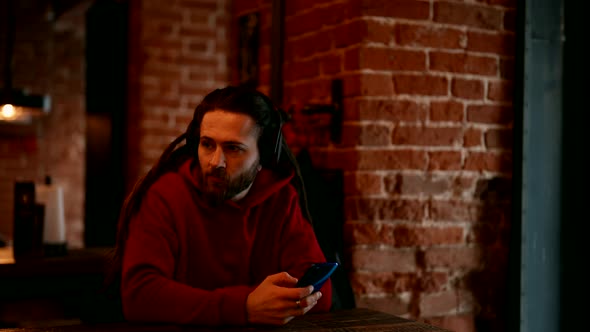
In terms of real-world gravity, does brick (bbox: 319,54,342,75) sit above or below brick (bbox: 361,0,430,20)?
below

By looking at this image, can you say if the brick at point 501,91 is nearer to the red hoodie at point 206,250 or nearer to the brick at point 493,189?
the brick at point 493,189

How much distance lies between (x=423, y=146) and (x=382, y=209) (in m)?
0.24

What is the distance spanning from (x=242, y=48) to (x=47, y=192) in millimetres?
950

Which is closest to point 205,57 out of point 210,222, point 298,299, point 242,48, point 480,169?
point 242,48

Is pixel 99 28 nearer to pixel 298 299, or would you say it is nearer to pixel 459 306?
pixel 459 306

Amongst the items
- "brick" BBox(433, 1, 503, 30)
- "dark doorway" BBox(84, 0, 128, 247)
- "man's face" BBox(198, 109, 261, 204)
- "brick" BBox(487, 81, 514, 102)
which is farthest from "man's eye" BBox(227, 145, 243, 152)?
"dark doorway" BBox(84, 0, 128, 247)

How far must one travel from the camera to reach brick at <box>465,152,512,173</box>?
2463 mm

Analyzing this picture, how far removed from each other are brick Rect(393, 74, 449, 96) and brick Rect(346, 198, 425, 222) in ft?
1.11

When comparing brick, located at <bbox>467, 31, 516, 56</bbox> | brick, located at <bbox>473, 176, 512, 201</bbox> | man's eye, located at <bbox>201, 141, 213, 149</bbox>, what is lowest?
brick, located at <bbox>473, 176, 512, 201</bbox>

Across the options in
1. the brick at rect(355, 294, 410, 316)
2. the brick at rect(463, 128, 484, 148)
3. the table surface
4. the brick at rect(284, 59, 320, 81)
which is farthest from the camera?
the brick at rect(284, 59, 320, 81)

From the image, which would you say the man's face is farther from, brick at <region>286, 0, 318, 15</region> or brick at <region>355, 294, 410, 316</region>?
brick at <region>286, 0, 318, 15</region>

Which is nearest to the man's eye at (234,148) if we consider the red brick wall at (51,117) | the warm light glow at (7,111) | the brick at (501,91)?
the brick at (501,91)

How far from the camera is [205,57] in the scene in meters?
4.23

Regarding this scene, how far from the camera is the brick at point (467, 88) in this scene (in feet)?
7.95
